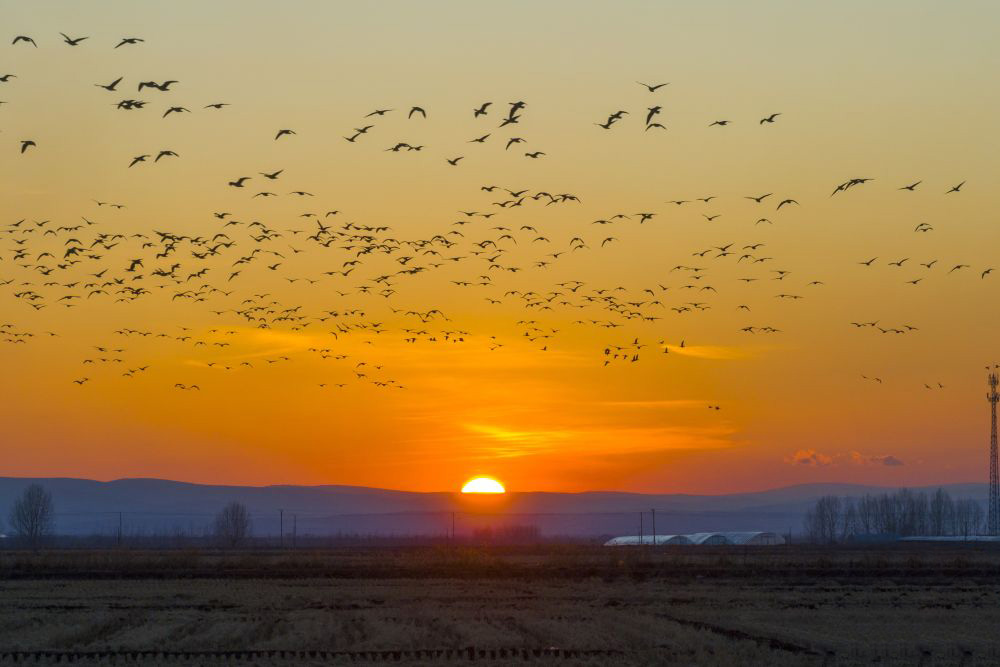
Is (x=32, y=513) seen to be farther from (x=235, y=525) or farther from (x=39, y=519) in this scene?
(x=235, y=525)

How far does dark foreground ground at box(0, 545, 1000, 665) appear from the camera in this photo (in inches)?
1247

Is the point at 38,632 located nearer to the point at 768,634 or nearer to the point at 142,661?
the point at 142,661

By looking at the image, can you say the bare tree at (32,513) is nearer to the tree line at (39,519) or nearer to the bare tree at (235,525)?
the tree line at (39,519)

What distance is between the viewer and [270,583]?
59.3 metres

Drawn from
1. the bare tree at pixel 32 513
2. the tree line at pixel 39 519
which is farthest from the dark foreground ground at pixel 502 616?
the bare tree at pixel 32 513

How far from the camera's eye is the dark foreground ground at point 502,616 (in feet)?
104

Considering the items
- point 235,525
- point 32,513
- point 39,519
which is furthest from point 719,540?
point 39,519

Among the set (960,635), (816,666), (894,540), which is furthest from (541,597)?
(894,540)

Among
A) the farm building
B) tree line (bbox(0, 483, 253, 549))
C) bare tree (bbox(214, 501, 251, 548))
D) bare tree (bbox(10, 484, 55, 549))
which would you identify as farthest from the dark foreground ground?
bare tree (bbox(10, 484, 55, 549))

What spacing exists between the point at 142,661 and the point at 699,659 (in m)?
13.6

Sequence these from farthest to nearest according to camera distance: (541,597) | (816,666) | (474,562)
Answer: (474,562) < (541,597) < (816,666)

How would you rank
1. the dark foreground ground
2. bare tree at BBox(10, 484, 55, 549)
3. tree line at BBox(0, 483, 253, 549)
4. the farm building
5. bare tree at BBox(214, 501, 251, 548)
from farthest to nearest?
1. bare tree at BBox(10, 484, 55, 549)
2. tree line at BBox(0, 483, 253, 549)
3. bare tree at BBox(214, 501, 251, 548)
4. the farm building
5. the dark foreground ground

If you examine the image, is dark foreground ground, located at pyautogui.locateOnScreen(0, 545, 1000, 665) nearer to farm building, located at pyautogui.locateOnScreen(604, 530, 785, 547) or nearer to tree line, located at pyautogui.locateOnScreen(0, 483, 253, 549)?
farm building, located at pyautogui.locateOnScreen(604, 530, 785, 547)

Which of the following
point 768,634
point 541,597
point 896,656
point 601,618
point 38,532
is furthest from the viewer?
point 38,532
